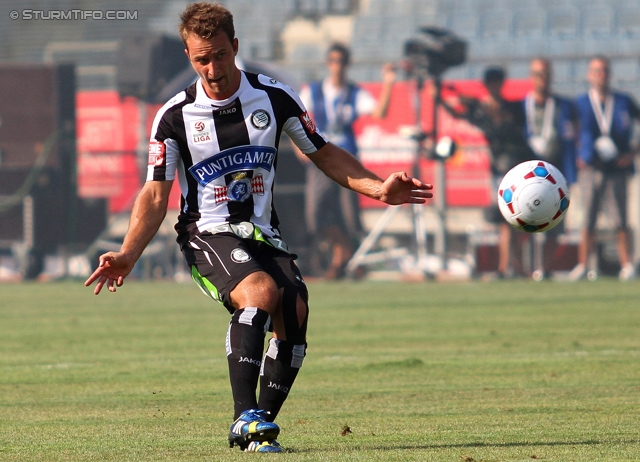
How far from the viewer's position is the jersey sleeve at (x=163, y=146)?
560cm

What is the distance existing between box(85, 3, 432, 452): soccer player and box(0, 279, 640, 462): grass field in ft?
2.01

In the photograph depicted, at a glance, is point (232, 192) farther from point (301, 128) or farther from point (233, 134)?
point (301, 128)

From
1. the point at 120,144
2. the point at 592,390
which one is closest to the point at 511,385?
the point at 592,390

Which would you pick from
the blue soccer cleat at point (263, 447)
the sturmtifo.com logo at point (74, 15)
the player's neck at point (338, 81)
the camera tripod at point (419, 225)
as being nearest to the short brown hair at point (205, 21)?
the blue soccer cleat at point (263, 447)

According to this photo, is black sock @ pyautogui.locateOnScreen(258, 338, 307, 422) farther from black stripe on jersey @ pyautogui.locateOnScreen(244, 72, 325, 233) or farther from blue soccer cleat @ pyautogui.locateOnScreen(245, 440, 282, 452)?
black stripe on jersey @ pyautogui.locateOnScreen(244, 72, 325, 233)

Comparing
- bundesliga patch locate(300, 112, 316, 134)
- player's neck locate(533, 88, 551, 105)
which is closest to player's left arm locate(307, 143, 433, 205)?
bundesliga patch locate(300, 112, 316, 134)

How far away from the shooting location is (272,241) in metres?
5.63

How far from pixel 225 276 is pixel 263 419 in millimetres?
708

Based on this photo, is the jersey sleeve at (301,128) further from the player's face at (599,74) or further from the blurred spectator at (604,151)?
the player's face at (599,74)

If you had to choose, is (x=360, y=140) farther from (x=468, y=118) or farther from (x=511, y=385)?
(x=511, y=385)

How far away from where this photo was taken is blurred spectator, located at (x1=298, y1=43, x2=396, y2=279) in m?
24.3

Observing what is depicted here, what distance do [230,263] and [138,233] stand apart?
1.57ft

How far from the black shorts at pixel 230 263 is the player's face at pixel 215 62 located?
0.69 m

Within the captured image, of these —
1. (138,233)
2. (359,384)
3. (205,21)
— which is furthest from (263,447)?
(359,384)
